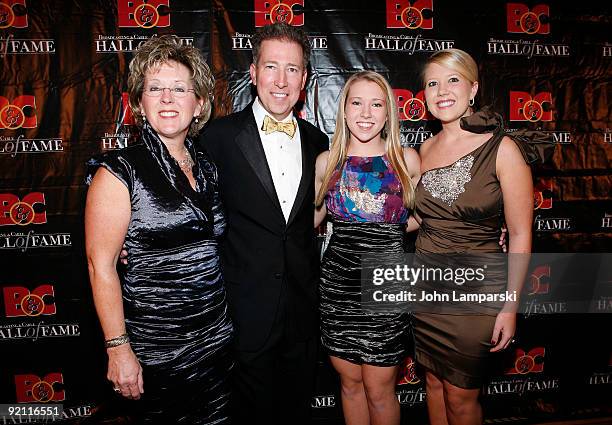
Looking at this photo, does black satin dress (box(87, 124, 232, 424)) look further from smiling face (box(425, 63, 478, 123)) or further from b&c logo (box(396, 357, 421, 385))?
b&c logo (box(396, 357, 421, 385))

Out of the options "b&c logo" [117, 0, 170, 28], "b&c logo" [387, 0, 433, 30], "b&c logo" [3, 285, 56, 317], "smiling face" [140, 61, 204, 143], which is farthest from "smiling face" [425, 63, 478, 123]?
"b&c logo" [3, 285, 56, 317]

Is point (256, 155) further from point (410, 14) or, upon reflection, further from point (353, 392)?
point (410, 14)

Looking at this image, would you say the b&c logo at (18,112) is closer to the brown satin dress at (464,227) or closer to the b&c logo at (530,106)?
the brown satin dress at (464,227)

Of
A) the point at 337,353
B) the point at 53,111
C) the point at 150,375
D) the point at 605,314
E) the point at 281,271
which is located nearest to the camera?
the point at 150,375

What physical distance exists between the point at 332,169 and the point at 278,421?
1.28 m

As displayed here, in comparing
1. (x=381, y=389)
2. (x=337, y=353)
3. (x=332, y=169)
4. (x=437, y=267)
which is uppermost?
(x=332, y=169)

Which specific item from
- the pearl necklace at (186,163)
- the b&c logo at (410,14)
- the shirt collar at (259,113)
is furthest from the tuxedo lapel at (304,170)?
the b&c logo at (410,14)

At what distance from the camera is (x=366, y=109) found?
6.57 ft

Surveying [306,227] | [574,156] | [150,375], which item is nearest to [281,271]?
[306,227]

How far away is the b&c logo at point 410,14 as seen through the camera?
2.80 meters

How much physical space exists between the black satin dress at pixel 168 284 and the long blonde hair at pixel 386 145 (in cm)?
70

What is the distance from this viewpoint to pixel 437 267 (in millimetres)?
1960

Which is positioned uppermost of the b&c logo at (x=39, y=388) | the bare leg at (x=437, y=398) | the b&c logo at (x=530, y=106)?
the b&c logo at (x=530, y=106)

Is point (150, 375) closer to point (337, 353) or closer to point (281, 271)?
point (281, 271)
